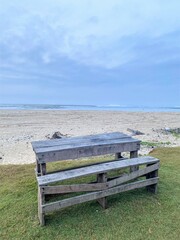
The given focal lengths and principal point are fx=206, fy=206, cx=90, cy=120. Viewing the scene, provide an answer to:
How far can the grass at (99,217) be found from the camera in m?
2.97

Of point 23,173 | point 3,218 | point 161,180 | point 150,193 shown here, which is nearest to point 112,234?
point 150,193

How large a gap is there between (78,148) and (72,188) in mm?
950

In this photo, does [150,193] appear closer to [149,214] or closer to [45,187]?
[149,214]

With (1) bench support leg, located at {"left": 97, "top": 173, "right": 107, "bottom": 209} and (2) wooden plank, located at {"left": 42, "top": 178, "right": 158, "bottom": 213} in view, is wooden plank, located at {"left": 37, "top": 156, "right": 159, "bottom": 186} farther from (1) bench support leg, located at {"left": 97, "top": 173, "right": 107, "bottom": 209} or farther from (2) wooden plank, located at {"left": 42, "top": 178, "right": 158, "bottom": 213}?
(2) wooden plank, located at {"left": 42, "top": 178, "right": 158, "bottom": 213}

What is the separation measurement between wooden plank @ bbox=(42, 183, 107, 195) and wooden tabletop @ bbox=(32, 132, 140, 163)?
80 centimetres

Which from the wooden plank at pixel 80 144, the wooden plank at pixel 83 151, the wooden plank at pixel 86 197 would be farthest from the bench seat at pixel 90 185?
the wooden plank at pixel 80 144

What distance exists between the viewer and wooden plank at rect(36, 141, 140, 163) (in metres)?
3.87

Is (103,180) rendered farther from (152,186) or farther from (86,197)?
(152,186)

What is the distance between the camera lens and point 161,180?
15.4 ft

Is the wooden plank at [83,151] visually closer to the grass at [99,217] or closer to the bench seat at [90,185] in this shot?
the bench seat at [90,185]

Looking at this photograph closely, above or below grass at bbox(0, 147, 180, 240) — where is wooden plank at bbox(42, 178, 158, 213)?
above

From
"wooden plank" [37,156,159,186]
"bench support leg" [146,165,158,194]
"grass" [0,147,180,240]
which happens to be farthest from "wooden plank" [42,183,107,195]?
"bench support leg" [146,165,158,194]

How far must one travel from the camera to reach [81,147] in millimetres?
4105

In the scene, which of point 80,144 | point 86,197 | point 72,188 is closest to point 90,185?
point 86,197
